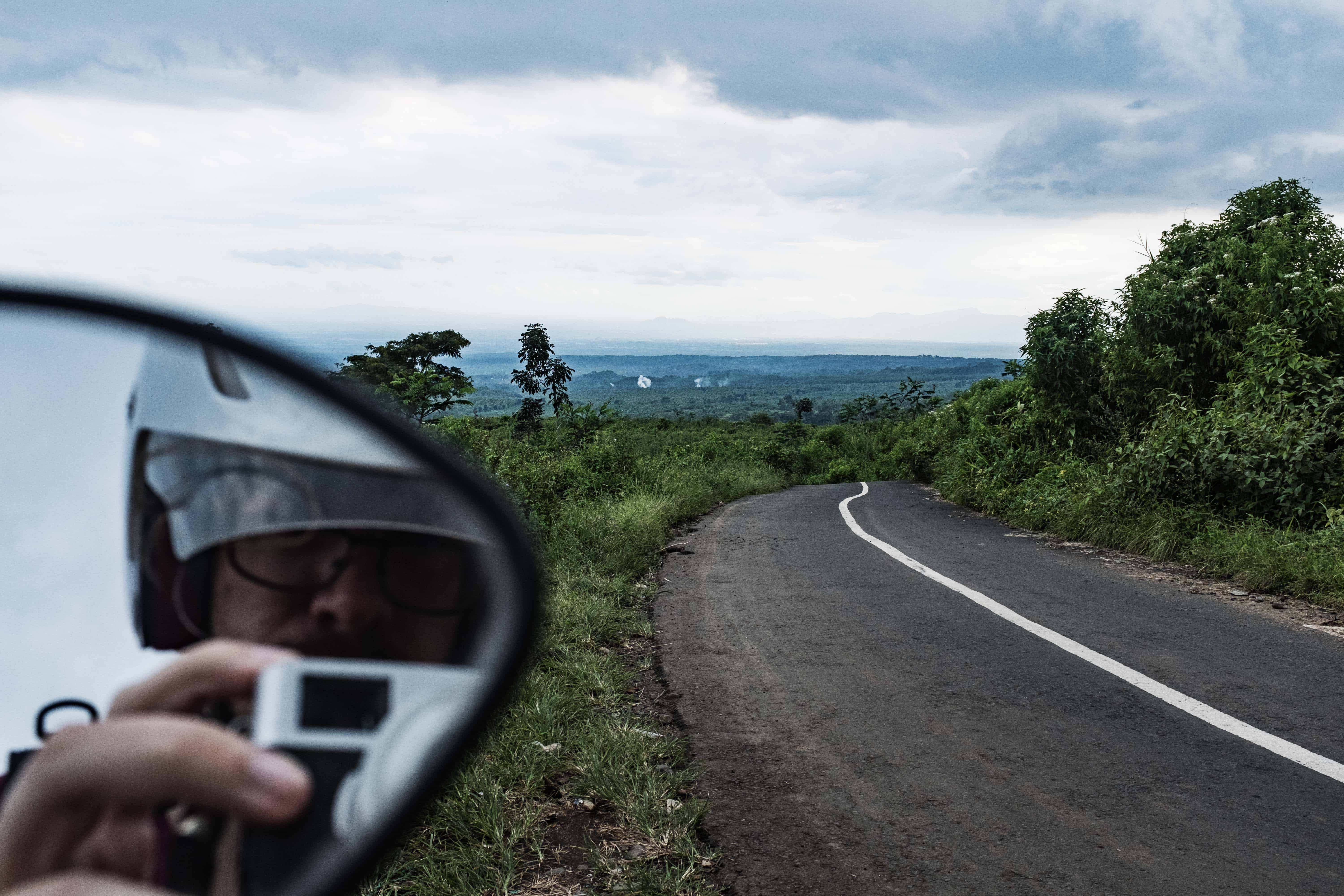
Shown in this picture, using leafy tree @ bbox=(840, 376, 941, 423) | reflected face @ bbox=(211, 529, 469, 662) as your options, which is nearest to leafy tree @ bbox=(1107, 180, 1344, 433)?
reflected face @ bbox=(211, 529, 469, 662)

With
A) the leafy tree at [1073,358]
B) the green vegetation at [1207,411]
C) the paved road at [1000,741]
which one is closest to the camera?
the paved road at [1000,741]

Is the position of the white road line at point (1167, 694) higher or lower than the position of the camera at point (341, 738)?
lower

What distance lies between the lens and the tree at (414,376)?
3.26ft

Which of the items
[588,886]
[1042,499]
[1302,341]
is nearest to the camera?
[588,886]

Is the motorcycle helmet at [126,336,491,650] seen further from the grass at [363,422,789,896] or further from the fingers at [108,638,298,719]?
the grass at [363,422,789,896]

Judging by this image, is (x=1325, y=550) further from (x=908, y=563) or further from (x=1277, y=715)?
(x=1277, y=715)

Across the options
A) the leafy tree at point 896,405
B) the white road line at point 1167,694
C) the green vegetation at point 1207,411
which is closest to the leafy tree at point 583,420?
the green vegetation at point 1207,411

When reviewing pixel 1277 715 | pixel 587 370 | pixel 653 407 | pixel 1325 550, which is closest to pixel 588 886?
pixel 1277 715

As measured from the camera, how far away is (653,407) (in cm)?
10044

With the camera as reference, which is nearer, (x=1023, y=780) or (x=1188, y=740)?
(x=1023, y=780)

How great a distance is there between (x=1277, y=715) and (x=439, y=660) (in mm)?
4846

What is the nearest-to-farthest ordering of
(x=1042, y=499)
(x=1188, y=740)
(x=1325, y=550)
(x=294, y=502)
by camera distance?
1. (x=294, y=502)
2. (x=1188, y=740)
3. (x=1325, y=550)
4. (x=1042, y=499)

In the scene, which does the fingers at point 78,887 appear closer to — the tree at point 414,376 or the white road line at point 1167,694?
the tree at point 414,376

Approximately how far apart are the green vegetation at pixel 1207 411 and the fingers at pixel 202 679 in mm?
8170
